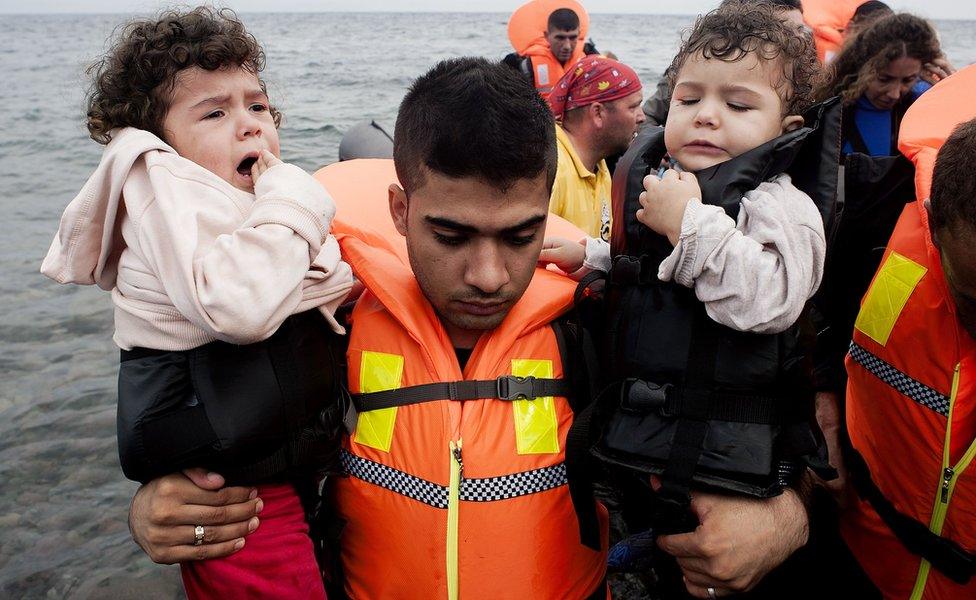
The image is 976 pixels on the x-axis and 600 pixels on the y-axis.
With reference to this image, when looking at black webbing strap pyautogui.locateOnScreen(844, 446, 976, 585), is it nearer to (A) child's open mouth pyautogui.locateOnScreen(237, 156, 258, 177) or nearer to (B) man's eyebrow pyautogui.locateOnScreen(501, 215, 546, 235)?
(B) man's eyebrow pyautogui.locateOnScreen(501, 215, 546, 235)

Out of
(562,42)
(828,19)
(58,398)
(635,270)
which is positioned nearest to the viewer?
(635,270)

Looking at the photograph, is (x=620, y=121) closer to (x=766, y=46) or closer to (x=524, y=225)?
(x=766, y=46)

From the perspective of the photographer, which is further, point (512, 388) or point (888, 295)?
point (888, 295)

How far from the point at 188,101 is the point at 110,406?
4.22m

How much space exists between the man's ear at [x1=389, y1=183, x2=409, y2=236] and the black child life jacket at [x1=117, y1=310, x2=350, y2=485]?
0.39 m

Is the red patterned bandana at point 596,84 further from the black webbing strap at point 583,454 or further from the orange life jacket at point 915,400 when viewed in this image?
the black webbing strap at point 583,454

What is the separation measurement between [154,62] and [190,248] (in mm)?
749

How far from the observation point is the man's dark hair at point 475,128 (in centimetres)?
185

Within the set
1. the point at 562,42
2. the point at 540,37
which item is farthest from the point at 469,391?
the point at 540,37

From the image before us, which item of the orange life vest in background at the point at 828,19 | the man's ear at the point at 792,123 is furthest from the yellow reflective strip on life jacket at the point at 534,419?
the orange life vest in background at the point at 828,19

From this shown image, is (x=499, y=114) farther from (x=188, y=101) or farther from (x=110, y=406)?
(x=110, y=406)

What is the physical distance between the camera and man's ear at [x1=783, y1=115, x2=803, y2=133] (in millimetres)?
2053

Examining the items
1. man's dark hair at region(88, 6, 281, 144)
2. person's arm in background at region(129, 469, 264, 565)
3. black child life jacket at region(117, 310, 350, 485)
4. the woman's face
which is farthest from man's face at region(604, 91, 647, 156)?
person's arm in background at region(129, 469, 264, 565)

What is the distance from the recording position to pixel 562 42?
27.6 ft
